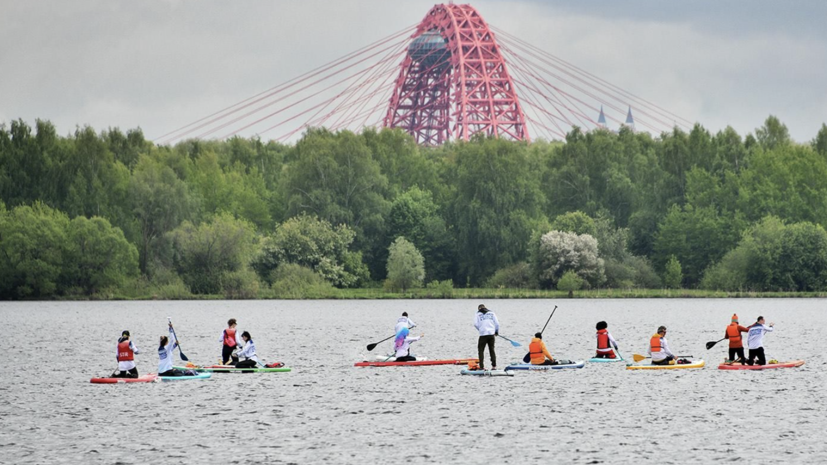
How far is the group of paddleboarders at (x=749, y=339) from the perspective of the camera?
1781 inches

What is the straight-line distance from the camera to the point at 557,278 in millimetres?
112812

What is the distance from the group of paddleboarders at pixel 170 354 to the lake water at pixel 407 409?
68 cm

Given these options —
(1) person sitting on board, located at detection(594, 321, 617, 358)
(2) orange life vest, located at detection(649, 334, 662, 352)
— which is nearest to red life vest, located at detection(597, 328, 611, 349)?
(1) person sitting on board, located at detection(594, 321, 617, 358)

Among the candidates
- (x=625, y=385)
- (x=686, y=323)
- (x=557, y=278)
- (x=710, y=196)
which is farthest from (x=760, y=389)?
(x=710, y=196)

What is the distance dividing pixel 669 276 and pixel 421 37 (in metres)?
88.0

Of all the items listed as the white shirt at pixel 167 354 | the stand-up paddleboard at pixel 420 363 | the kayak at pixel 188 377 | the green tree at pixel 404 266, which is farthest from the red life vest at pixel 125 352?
the green tree at pixel 404 266

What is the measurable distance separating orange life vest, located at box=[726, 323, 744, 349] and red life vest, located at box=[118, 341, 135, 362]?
20904 mm

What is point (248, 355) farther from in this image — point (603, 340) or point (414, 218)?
point (414, 218)

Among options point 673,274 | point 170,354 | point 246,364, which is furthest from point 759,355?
point 673,274

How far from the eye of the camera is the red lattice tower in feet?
616

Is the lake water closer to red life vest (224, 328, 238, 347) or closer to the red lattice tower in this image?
red life vest (224, 328, 238, 347)

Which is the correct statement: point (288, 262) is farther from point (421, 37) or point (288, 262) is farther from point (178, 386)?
point (421, 37)

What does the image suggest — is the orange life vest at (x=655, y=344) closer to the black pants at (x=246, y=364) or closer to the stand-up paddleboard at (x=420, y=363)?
the stand-up paddleboard at (x=420, y=363)

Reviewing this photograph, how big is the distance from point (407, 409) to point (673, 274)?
7913 cm
